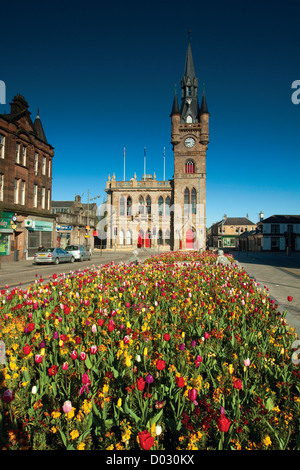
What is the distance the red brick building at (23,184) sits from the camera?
81.7 ft

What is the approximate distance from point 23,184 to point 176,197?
1161 inches

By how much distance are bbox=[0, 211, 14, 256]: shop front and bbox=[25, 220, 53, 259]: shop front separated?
2.19 meters

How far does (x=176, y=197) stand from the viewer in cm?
5138

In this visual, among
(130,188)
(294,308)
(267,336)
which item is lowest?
(294,308)

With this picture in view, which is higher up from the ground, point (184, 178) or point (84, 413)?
point (184, 178)

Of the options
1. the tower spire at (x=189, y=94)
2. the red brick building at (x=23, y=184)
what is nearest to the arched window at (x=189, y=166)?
the tower spire at (x=189, y=94)

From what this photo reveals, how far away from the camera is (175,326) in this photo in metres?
4.55

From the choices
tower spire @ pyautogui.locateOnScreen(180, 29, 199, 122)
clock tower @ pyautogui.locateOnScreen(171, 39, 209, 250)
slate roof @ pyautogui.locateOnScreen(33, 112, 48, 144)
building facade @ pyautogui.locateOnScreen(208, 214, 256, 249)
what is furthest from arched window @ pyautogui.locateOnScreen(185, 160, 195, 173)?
building facade @ pyautogui.locateOnScreen(208, 214, 256, 249)

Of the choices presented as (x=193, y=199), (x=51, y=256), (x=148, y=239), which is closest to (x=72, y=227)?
(x=148, y=239)

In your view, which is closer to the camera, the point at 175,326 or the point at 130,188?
the point at 175,326
